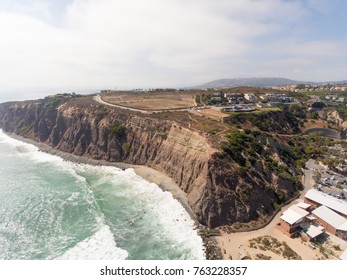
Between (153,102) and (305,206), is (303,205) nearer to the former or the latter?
(305,206)

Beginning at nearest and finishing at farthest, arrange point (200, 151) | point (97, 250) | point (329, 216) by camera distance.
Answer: point (97, 250) → point (329, 216) → point (200, 151)

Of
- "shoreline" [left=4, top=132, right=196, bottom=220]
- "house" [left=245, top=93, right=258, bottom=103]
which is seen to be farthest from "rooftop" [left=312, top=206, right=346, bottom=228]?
"house" [left=245, top=93, right=258, bottom=103]

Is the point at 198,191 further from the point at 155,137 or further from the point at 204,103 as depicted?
the point at 204,103

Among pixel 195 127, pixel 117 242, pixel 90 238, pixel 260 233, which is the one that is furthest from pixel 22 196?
pixel 260 233

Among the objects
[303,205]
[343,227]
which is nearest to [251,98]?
[303,205]

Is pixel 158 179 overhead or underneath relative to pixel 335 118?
underneath

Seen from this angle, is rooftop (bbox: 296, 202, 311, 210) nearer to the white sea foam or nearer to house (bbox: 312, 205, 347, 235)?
house (bbox: 312, 205, 347, 235)

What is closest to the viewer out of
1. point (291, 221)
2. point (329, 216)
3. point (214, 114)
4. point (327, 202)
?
point (291, 221)
